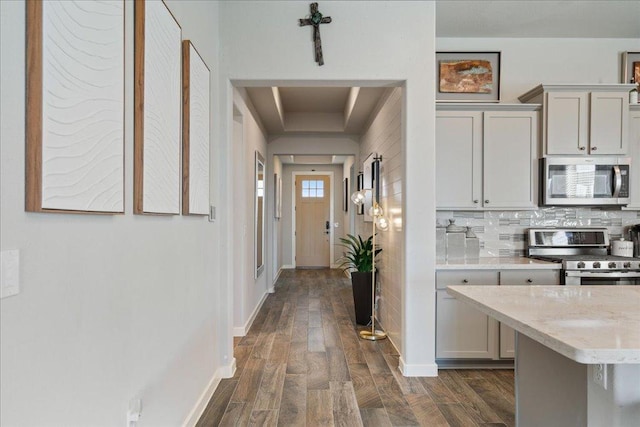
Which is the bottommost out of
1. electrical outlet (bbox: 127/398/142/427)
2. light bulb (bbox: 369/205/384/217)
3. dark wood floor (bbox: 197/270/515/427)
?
dark wood floor (bbox: 197/270/515/427)

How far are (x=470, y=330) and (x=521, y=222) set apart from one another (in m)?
1.27

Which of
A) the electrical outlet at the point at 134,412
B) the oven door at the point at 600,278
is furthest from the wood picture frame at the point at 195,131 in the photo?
the oven door at the point at 600,278

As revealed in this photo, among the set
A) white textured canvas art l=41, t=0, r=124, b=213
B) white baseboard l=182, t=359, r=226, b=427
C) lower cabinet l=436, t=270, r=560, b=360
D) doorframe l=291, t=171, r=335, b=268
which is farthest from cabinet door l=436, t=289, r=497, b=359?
doorframe l=291, t=171, r=335, b=268

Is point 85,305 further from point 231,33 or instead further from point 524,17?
point 524,17

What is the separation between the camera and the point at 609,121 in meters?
3.22

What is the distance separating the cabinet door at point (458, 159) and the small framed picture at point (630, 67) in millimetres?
1703

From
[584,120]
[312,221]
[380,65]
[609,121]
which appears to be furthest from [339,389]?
[312,221]

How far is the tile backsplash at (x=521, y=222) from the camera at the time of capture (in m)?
3.56

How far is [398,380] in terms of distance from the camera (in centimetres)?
279

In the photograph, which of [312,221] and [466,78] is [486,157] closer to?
[466,78]

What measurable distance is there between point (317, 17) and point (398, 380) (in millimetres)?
2743

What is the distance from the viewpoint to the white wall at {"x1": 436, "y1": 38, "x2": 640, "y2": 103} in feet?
12.0

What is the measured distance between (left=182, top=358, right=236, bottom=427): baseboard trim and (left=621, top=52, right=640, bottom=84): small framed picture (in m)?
4.48

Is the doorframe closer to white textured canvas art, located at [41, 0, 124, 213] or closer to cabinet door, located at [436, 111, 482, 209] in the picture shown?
cabinet door, located at [436, 111, 482, 209]
